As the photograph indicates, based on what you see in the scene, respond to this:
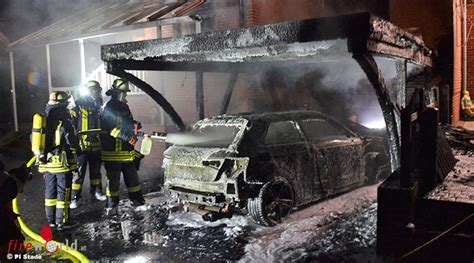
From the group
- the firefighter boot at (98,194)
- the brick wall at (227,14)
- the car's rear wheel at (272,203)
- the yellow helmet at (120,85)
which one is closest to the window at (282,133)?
the car's rear wheel at (272,203)

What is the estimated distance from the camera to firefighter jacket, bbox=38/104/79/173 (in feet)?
18.8

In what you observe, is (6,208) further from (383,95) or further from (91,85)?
(383,95)

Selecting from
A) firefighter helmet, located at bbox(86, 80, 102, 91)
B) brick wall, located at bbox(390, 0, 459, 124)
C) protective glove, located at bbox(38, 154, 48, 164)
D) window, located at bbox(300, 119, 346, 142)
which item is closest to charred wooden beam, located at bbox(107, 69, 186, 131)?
firefighter helmet, located at bbox(86, 80, 102, 91)

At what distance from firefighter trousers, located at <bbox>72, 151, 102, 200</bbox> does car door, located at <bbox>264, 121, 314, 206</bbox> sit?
3.61 m

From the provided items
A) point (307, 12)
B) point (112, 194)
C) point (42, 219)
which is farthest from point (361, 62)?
point (307, 12)

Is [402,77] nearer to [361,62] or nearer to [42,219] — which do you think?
[361,62]

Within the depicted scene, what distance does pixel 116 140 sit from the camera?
21.6 ft

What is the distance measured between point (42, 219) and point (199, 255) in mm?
3357

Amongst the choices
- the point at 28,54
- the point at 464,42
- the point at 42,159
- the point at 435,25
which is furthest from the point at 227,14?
the point at 28,54

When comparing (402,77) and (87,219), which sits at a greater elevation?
(402,77)

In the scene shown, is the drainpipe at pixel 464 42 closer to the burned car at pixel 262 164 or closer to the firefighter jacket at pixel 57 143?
the burned car at pixel 262 164

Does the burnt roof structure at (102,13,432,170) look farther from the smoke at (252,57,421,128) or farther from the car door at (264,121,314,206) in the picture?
the smoke at (252,57,421,128)

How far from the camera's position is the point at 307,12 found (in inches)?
448

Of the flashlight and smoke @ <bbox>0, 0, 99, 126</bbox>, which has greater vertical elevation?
smoke @ <bbox>0, 0, 99, 126</bbox>
